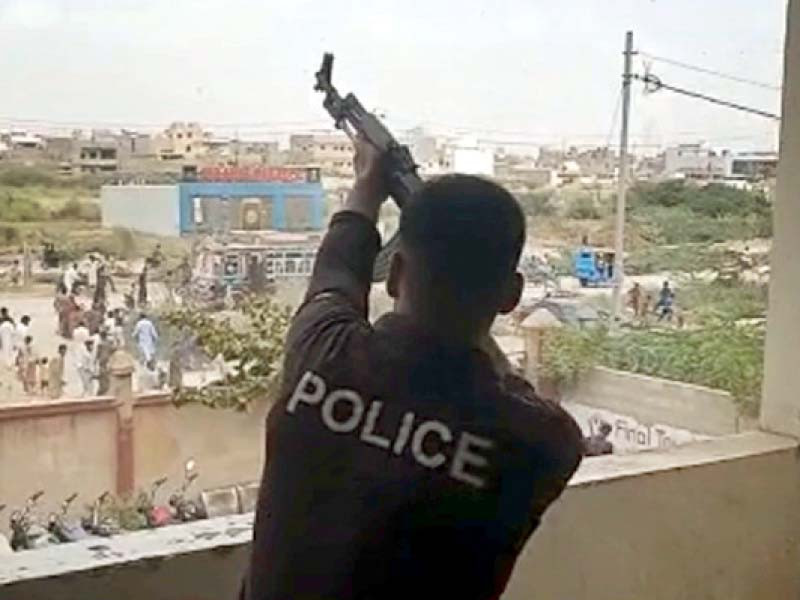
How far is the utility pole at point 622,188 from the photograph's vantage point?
255 cm

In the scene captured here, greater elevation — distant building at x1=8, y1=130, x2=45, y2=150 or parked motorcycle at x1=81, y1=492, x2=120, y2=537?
distant building at x1=8, y1=130, x2=45, y2=150

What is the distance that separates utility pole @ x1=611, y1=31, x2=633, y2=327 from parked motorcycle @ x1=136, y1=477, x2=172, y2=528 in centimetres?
103

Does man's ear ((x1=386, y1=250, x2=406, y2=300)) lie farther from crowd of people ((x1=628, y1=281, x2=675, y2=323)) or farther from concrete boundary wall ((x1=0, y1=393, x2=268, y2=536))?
crowd of people ((x1=628, y1=281, x2=675, y2=323))

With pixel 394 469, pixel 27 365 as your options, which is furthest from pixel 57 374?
pixel 394 469

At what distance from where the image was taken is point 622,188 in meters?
2.55

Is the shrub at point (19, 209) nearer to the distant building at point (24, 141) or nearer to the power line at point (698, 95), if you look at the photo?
the distant building at point (24, 141)

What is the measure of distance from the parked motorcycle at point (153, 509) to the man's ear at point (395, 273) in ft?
2.66

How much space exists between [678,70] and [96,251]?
1370mm

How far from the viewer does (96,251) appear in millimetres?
1982

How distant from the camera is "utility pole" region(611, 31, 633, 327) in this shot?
255 centimetres

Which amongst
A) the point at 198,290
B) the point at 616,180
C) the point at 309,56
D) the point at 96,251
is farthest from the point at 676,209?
the point at 96,251

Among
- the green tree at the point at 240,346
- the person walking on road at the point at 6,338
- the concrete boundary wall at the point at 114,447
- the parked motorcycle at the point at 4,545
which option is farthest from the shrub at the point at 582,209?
the parked motorcycle at the point at 4,545

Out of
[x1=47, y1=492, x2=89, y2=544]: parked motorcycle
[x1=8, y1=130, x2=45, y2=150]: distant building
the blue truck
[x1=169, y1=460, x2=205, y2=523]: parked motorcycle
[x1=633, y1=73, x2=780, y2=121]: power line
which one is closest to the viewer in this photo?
[x1=8, y1=130, x2=45, y2=150]: distant building

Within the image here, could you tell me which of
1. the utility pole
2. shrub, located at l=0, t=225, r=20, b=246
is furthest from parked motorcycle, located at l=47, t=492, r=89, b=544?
the utility pole
